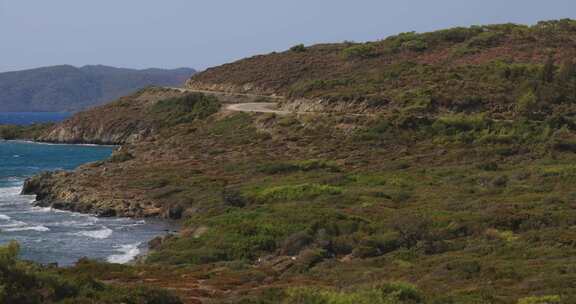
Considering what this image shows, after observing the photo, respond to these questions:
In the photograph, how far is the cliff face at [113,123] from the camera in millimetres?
112375

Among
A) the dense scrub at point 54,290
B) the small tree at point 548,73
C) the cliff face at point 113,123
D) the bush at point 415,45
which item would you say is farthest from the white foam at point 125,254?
the bush at point 415,45

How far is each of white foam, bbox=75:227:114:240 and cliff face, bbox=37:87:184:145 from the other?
5873 centimetres

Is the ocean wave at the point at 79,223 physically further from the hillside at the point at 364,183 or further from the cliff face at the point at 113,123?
the cliff face at the point at 113,123

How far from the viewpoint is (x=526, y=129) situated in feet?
218

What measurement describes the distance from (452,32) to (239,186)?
68599 mm

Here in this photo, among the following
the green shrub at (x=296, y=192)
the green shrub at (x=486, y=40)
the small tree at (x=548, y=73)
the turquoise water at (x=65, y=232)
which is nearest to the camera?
the turquoise water at (x=65, y=232)

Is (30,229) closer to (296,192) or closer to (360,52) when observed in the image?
(296,192)

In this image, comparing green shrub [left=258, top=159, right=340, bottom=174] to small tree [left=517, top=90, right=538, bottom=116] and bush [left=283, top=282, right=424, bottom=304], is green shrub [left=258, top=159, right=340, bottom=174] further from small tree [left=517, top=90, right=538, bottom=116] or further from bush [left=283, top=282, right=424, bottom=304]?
bush [left=283, top=282, right=424, bottom=304]

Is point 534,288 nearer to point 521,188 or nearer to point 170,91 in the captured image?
point 521,188

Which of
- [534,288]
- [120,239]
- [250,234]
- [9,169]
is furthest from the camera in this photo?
[9,169]

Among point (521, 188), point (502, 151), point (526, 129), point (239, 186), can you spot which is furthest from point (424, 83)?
point (521, 188)

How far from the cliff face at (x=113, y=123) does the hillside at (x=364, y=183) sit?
0.52m

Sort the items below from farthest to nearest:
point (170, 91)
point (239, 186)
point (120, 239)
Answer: point (170, 91) → point (239, 186) → point (120, 239)

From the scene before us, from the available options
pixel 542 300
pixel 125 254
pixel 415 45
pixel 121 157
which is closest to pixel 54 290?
pixel 542 300
